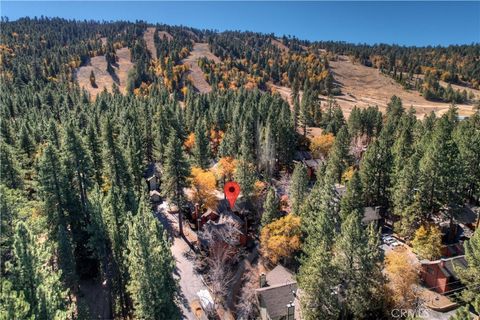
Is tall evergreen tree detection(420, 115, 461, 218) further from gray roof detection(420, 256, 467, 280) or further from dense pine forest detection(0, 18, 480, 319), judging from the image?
gray roof detection(420, 256, 467, 280)

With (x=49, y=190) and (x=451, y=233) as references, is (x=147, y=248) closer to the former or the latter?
(x=49, y=190)

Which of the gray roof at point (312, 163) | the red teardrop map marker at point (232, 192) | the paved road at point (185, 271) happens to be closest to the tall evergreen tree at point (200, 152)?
the red teardrop map marker at point (232, 192)

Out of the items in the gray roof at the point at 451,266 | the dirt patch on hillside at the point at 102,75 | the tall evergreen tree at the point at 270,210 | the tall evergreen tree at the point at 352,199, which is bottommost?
the gray roof at the point at 451,266

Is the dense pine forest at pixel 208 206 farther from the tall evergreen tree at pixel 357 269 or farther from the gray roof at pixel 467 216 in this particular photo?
the gray roof at pixel 467 216

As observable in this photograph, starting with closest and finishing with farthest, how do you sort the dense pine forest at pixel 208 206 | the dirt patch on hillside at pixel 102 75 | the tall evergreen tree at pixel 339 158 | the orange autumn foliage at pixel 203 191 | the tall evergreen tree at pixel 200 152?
the dense pine forest at pixel 208 206, the orange autumn foliage at pixel 203 191, the tall evergreen tree at pixel 200 152, the tall evergreen tree at pixel 339 158, the dirt patch on hillside at pixel 102 75

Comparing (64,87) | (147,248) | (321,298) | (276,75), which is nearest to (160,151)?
(147,248)

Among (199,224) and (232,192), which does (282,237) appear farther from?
(232,192)

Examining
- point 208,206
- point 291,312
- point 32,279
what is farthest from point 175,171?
point 32,279
